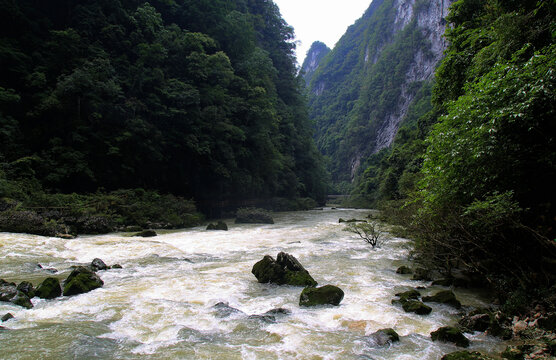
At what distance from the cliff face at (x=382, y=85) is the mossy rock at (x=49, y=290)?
66350 millimetres

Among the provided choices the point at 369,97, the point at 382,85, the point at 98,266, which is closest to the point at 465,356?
the point at 98,266

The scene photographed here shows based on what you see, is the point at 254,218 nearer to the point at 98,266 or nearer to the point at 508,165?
the point at 98,266

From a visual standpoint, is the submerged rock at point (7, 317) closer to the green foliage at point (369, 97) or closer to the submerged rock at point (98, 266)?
the submerged rock at point (98, 266)

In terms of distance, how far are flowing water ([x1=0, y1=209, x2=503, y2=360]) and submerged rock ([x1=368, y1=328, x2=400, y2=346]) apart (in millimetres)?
94

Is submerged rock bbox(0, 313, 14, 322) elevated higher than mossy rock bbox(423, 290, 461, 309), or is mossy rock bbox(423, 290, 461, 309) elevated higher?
submerged rock bbox(0, 313, 14, 322)

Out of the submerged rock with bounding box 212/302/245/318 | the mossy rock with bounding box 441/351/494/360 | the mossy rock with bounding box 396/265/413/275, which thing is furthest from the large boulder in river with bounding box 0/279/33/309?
the mossy rock with bounding box 396/265/413/275

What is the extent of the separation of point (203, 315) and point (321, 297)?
2.45 m

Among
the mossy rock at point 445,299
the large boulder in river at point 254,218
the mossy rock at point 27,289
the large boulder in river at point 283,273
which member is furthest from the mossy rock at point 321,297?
the large boulder in river at point 254,218

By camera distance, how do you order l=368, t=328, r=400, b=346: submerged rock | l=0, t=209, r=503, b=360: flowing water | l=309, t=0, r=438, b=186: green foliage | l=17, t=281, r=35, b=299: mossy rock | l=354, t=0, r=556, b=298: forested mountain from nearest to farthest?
1. l=0, t=209, r=503, b=360: flowing water
2. l=368, t=328, r=400, b=346: submerged rock
3. l=354, t=0, r=556, b=298: forested mountain
4. l=17, t=281, r=35, b=299: mossy rock
5. l=309, t=0, r=438, b=186: green foliage

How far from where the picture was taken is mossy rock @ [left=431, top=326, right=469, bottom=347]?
197 inches

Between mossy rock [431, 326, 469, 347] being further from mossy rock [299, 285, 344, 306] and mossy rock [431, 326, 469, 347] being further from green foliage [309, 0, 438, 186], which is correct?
green foliage [309, 0, 438, 186]

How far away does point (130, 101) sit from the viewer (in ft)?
73.7

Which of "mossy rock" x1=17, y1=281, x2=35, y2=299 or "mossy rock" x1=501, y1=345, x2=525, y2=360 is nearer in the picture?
"mossy rock" x1=501, y1=345, x2=525, y2=360

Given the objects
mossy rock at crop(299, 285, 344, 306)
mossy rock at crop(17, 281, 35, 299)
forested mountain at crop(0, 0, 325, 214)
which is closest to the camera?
mossy rock at crop(17, 281, 35, 299)
